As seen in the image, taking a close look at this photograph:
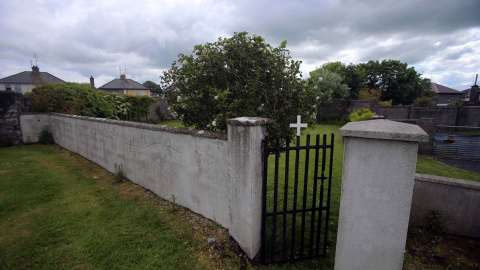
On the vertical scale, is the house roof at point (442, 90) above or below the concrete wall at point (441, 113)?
above

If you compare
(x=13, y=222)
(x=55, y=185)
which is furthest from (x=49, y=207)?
(x=55, y=185)

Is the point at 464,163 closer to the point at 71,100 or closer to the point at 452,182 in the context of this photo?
the point at 452,182

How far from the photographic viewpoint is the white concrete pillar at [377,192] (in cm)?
220

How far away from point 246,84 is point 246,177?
1530mm

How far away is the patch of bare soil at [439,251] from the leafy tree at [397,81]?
35393mm

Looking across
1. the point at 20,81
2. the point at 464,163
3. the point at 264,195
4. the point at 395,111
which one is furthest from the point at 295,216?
the point at 20,81

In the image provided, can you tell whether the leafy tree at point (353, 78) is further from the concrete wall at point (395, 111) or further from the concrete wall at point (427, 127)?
the concrete wall at point (427, 127)

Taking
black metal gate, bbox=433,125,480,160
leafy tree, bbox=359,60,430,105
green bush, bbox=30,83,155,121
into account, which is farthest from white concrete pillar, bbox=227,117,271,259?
leafy tree, bbox=359,60,430,105

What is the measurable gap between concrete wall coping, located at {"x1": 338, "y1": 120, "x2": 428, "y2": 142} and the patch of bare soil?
6.50 ft

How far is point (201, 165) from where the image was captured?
3877 mm

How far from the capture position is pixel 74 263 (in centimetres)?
Answer: 309

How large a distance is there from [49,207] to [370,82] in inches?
1603

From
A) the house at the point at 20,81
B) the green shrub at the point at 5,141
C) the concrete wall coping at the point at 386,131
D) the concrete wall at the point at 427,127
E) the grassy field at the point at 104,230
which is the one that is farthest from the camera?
the house at the point at 20,81

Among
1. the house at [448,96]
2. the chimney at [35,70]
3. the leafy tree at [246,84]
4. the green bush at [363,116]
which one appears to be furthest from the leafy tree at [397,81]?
the chimney at [35,70]
